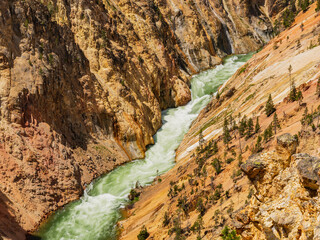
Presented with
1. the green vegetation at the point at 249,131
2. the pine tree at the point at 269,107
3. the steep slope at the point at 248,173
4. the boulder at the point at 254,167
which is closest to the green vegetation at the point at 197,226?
the steep slope at the point at 248,173

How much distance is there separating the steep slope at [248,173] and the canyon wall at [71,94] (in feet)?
19.5

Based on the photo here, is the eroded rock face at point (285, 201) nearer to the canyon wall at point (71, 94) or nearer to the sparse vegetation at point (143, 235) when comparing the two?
the sparse vegetation at point (143, 235)

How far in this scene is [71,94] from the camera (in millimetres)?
23984

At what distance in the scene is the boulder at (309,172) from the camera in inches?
208

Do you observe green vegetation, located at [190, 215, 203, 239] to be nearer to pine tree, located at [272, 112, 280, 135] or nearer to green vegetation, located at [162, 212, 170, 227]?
green vegetation, located at [162, 212, 170, 227]

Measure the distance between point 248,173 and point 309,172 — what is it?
1411 mm

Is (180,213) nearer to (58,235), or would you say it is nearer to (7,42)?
(58,235)

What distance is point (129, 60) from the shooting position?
102ft

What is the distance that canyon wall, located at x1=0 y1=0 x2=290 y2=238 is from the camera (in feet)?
61.9

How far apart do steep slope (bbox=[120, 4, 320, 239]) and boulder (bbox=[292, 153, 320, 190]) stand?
0.02 meters

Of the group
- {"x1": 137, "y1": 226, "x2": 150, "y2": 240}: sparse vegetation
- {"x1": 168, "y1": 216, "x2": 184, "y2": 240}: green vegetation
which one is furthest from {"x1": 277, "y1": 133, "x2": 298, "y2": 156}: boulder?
{"x1": 137, "y1": 226, "x2": 150, "y2": 240}: sparse vegetation

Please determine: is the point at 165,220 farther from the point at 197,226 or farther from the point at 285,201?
the point at 285,201

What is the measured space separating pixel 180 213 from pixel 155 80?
23314mm

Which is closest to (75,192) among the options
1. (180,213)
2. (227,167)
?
(180,213)
